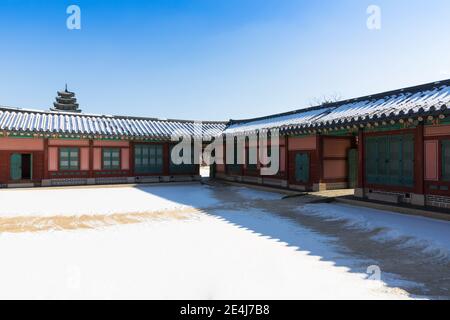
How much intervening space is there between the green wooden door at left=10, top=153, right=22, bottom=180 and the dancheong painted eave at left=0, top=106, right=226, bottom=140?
1551mm

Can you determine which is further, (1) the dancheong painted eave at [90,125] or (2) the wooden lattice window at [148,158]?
(2) the wooden lattice window at [148,158]


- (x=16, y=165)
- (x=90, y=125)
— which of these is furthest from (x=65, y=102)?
(x=16, y=165)

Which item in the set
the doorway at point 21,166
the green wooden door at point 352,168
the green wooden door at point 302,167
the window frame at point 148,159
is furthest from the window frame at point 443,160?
the doorway at point 21,166

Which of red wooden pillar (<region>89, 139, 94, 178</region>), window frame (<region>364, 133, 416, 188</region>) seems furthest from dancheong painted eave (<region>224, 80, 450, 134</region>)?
red wooden pillar (<region>89, 139, 94, 178</region>)

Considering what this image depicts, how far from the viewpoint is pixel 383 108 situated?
11539mm

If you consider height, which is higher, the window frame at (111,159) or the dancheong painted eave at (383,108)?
the dancheong painted eave at (383,108)

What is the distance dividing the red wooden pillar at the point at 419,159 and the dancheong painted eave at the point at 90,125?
14.6 meters

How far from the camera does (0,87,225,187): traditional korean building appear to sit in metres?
17.5

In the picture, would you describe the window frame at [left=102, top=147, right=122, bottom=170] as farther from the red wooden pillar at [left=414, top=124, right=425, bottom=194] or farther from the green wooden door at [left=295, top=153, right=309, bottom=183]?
A: the red wooden pillar at [left=414, top=124, right=425, bottom=194]

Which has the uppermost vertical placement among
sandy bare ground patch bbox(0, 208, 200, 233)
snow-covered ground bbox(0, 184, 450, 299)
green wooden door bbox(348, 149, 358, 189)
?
green wooden door bbox(348, 149, 358, 189)

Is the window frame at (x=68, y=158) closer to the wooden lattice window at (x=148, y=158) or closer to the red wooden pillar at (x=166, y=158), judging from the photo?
the wooden lattice window at (x=148, y=158)

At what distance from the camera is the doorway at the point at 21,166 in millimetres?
17406

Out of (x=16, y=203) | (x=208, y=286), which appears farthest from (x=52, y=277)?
(x=16, y=203)
